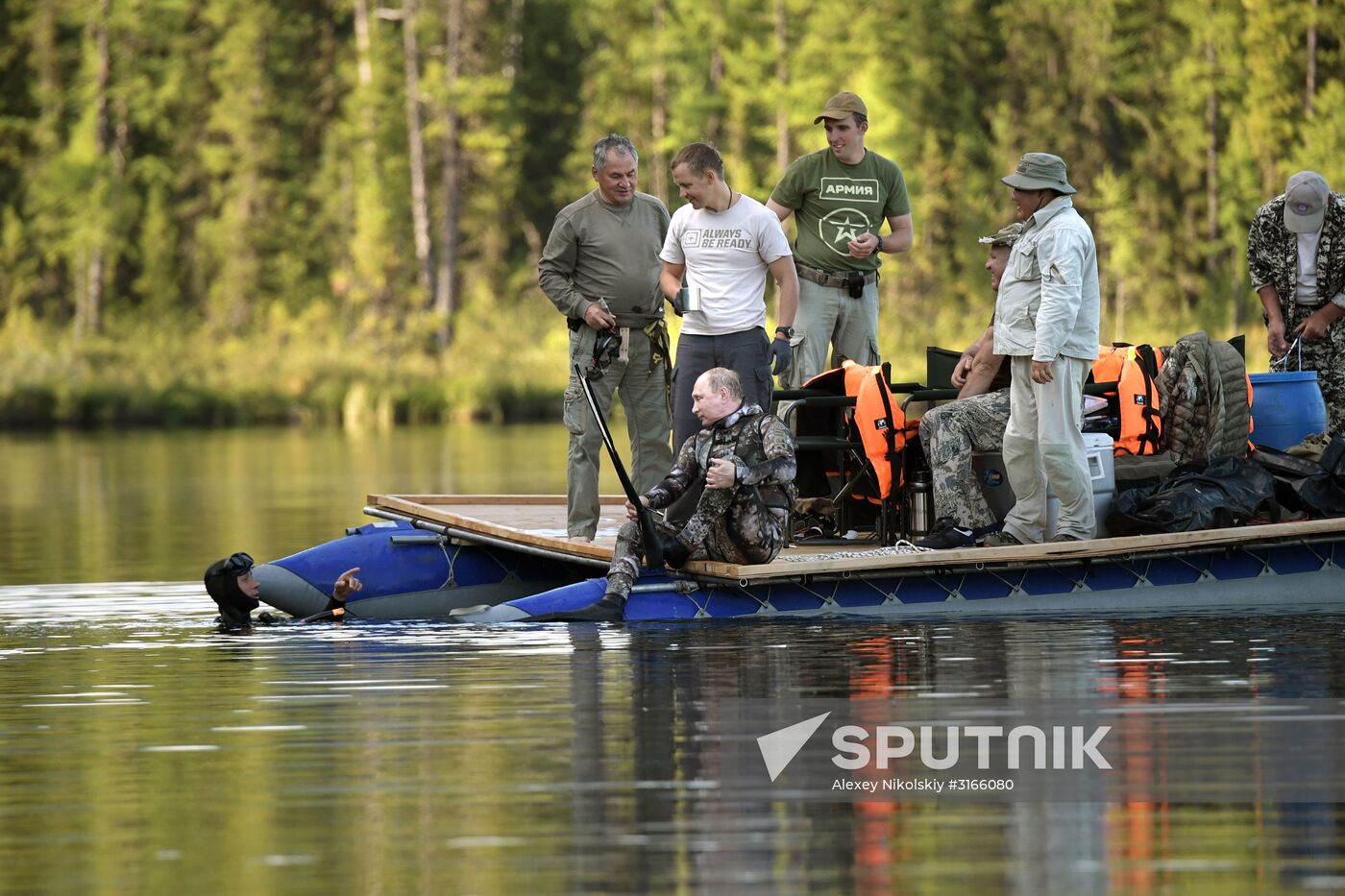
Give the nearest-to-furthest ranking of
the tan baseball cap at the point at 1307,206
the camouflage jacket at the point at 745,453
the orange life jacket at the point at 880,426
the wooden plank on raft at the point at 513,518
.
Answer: the camouflage jacket at the point at 745,453
the orange life jacket at the point at 880,426
the wooden plank on raft at the point at 513,518
the tan baseball cap at the point at 1307,206

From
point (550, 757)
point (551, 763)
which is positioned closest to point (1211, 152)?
point (550, 757)

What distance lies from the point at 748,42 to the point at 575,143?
7.41m

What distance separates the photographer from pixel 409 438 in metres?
32.0

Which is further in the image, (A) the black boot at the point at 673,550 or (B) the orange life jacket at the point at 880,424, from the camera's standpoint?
(B) the orange life jacket at the point at 880,424

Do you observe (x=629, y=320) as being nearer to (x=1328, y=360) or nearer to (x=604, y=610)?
(x=604, y=610)

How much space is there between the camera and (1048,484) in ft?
33.9

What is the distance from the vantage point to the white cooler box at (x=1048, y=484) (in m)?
10.4

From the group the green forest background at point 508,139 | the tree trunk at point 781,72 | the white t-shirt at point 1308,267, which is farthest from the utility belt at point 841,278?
→ the tree trunk at point 781,72

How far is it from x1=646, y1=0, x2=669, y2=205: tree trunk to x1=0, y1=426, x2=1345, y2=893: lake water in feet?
129

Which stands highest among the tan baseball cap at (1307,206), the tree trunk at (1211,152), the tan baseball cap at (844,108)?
the tree trunk at (1211,152)

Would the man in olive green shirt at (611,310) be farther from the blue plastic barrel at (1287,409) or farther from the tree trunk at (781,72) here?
the tree trunk at (781,72)

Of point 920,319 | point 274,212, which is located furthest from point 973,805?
point 274,212

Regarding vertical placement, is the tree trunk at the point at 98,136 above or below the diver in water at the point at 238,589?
→ above

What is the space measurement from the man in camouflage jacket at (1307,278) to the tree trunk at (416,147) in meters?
38.6
